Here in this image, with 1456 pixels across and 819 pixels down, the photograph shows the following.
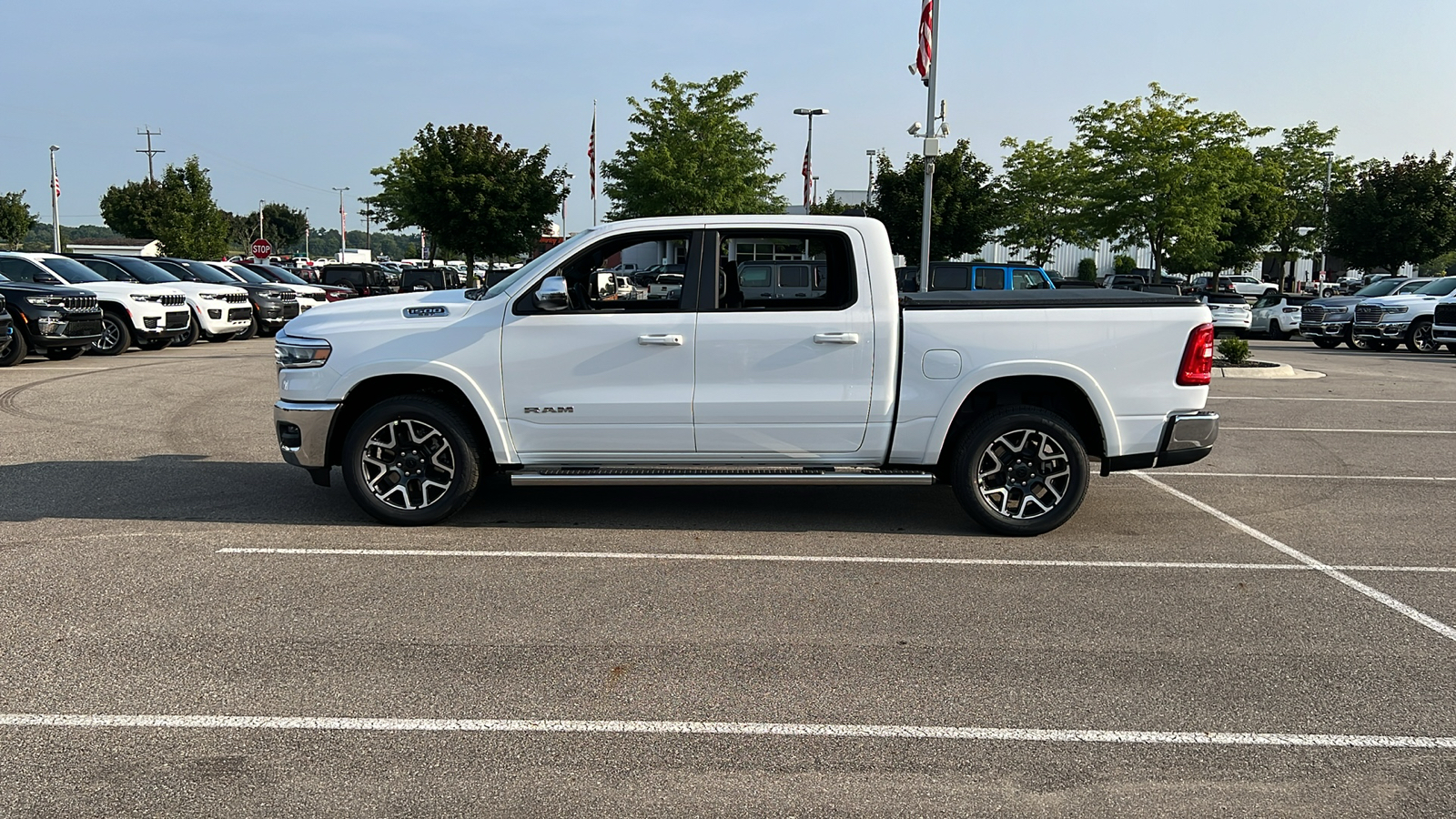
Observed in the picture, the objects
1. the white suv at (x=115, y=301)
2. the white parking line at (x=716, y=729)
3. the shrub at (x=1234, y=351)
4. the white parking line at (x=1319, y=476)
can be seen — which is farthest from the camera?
the white suv at (x=115, y=301)

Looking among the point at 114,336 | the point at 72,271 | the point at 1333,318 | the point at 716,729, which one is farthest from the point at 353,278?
the point at 716,729

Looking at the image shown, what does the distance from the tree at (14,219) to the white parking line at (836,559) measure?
249 feet

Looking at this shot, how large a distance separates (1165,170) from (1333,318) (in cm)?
1123

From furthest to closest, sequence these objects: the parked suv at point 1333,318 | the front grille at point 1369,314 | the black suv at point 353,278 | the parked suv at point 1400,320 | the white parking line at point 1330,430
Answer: the black suv at point 353,278 < the parked suv at point 1333,318 < the front grille at point 1369,314 < the parked suv at point 1400,320 < the white parking line at point 1330,430

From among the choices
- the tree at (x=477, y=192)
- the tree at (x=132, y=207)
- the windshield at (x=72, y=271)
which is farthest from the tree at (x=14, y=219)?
the windshield at (x=72, y=271)

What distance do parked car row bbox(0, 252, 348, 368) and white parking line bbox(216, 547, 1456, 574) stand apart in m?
12.2

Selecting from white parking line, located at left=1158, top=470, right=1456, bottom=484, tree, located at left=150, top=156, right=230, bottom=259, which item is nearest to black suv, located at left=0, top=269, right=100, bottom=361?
white parking line, located at left=1158, top=470, right=1456, bottom=484

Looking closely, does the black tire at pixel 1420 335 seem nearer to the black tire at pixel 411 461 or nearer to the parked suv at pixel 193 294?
the parked suv at pixel 193 294

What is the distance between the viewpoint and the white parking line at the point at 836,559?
6633 mm

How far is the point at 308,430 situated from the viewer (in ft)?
23.6

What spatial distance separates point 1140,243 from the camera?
41969 millimetres

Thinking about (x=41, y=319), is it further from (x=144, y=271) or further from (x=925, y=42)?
(x=925, y=42)

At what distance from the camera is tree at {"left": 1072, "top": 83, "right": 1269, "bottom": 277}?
127ft

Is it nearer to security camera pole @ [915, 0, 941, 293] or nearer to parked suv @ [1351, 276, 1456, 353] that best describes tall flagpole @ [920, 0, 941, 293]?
security camera pole @ [915, 0, 941, 293]
